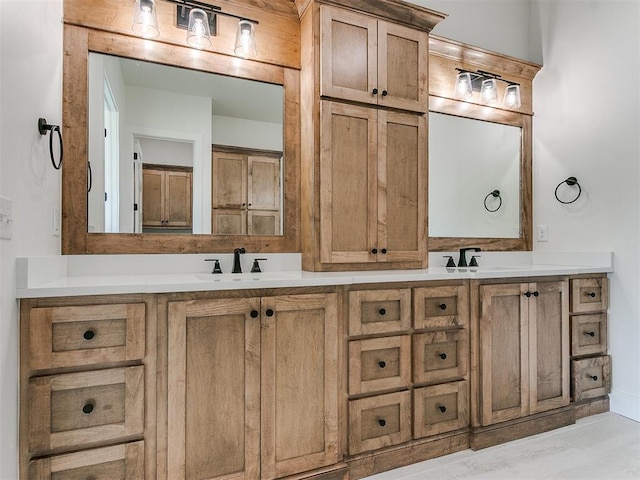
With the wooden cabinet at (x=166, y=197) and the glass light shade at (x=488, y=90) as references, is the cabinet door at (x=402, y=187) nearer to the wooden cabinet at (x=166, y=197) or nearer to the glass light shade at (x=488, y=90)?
the glass light shade at (x=488, y=90)

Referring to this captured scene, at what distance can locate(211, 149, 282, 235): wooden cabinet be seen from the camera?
2.18m

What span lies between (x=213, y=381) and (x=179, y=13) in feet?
5.99

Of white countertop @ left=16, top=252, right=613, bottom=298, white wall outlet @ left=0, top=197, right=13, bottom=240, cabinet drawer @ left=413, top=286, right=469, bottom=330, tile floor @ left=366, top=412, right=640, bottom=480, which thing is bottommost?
tile floor @ left=366, top=412, right=640, bottom=480

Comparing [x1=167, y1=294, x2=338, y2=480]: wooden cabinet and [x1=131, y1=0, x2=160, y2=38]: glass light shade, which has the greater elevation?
[x1=131, y1=0, x2=160, y2=38]: glass light shade

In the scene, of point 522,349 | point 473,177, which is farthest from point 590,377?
point 473,177

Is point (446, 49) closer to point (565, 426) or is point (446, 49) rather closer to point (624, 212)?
point (624, 212)

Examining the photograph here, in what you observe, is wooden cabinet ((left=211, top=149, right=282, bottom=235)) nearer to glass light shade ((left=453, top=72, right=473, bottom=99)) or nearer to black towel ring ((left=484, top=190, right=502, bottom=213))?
glass light shade ((left=453, top=72, right=473, bottom=99))

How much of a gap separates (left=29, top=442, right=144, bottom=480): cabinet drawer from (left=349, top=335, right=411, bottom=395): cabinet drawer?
901 millimetres

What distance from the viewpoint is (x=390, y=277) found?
6.16 feet

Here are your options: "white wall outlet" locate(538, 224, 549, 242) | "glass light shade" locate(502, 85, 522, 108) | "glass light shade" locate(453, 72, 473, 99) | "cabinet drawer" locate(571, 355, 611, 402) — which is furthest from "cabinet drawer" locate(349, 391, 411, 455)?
"glass light shade" locate(502, 85, 522, 108)

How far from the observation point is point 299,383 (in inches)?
67.1

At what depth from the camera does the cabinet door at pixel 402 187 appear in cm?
223

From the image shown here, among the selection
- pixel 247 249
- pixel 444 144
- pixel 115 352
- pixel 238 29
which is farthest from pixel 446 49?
pixel 115 352

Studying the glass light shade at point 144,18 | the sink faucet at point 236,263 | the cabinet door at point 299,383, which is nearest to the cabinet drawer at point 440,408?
the cabinet door at point 299,383
